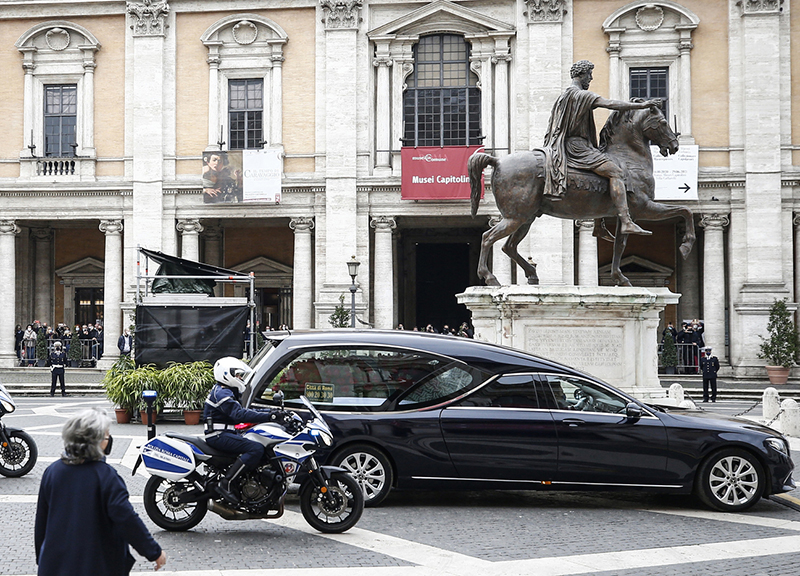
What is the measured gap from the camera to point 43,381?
28.6 metres

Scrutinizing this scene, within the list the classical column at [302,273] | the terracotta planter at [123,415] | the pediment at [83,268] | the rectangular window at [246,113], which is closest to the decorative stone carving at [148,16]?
the rectangular window at [246,113]

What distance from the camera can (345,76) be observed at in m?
31.6

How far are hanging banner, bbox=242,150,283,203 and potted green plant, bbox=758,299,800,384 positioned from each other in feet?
61.0

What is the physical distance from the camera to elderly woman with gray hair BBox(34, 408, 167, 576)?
13.3ft

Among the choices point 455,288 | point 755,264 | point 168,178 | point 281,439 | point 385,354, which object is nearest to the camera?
point 281,439

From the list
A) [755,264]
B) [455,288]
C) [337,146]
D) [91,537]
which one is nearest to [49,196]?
[337,146]

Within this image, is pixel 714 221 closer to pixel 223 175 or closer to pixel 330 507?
pixel 223 175

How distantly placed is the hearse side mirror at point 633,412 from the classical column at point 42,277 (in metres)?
33.0

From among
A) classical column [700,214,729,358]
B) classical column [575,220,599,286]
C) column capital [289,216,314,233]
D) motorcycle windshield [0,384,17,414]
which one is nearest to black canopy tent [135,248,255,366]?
motorcycle windshield [0,384,17,414]

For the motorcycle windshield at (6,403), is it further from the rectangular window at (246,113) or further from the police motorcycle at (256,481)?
the rectangular window at (246,113)

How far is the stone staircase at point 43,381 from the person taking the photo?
26000 millimetres

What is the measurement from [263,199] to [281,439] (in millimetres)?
24922

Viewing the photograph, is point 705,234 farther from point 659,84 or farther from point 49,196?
point 49,196

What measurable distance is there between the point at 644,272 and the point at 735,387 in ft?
29.7
